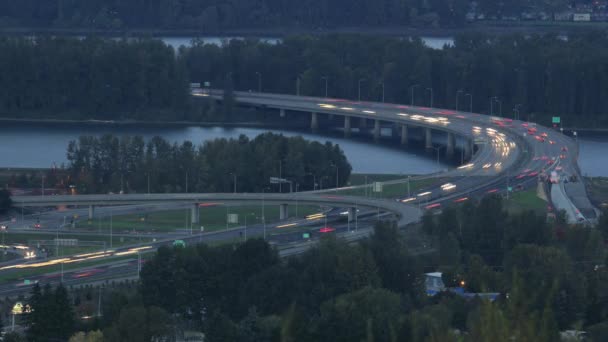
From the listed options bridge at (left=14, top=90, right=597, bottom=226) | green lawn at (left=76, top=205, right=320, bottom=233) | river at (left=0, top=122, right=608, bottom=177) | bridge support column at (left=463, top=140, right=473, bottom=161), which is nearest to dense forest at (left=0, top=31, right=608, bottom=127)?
bridge at (left=14, top=90, right=597, bottom=226)

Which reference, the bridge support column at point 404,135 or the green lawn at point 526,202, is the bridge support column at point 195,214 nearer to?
the green lawn at point 526,202

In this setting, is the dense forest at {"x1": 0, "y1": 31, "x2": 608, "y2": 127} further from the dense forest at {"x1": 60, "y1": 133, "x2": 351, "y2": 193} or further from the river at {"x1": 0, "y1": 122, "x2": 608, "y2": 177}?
the dense forest at {"x1": 60, "y1": 133, "x2": 351, "y2": 193}

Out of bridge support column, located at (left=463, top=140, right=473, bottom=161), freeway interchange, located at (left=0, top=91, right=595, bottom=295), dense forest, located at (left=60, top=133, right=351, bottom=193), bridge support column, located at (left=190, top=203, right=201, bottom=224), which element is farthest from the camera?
bridge support column, located at (left=463, top=140, right=473, bottom=161)

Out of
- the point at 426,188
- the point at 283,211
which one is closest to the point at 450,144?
the point at 426,188

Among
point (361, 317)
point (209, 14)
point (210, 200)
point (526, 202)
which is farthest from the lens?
point (209, 14)

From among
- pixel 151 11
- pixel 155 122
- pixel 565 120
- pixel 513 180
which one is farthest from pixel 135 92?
pixel 151 11

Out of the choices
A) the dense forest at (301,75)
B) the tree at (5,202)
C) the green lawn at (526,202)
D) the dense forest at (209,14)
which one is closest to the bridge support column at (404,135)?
the dense forest at (301,75)

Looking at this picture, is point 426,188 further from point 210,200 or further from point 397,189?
point 210,200

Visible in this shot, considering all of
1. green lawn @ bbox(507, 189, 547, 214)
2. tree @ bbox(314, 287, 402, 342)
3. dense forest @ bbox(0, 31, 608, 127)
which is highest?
dense forest @ bbox(0, 31, 608, 127)
